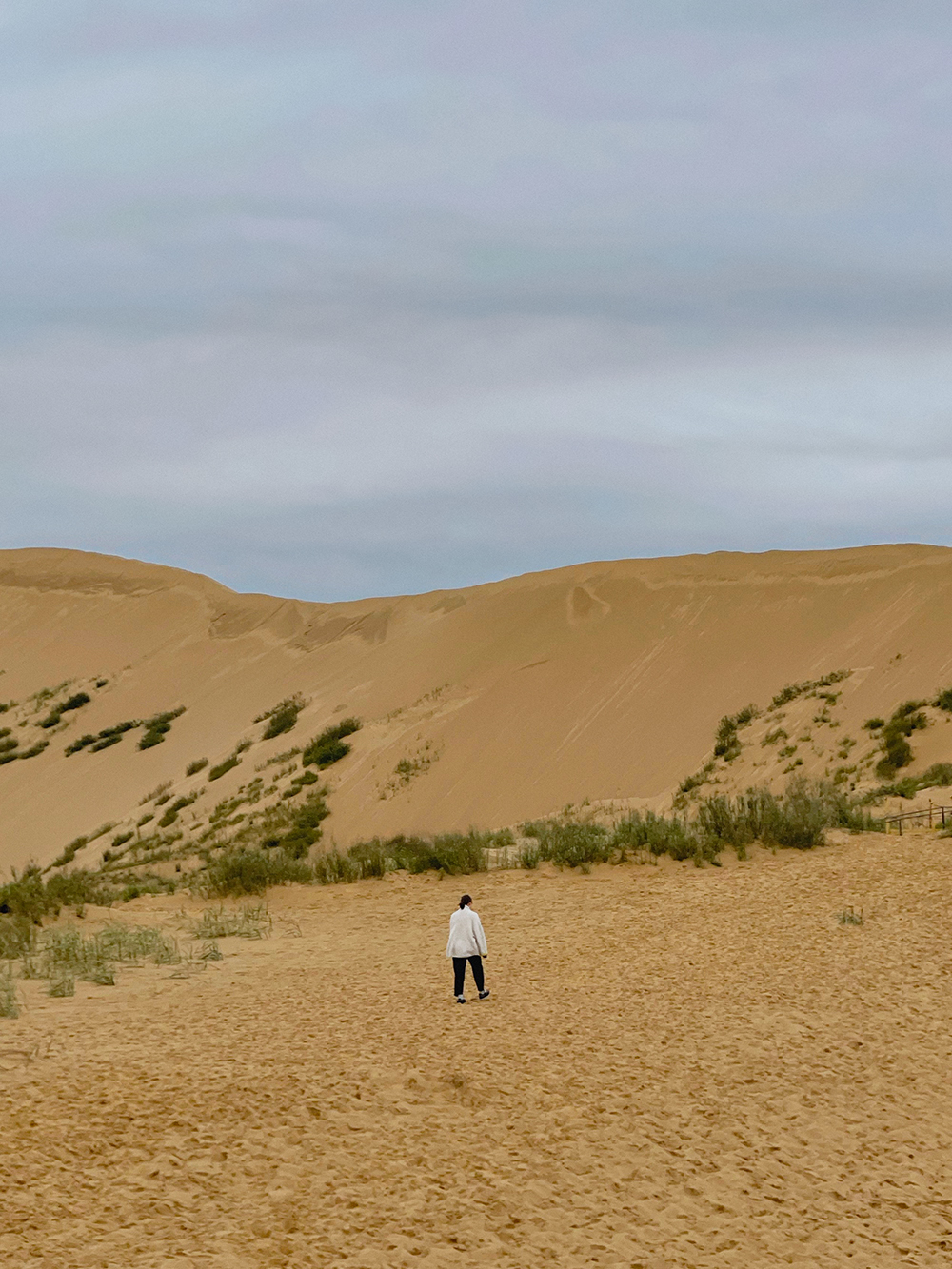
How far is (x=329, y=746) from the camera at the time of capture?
4138 cm

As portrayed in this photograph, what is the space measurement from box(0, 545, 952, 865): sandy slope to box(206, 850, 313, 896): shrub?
14.1m

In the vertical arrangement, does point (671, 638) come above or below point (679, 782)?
above

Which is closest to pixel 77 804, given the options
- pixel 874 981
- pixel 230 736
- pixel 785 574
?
pixel 230 736

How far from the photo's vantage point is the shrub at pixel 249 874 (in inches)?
771

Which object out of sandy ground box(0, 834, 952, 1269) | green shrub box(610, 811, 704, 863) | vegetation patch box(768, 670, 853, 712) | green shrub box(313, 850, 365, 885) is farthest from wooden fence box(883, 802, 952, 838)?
vegetation patch box(768, 670, 853, 712)

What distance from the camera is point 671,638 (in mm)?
44188

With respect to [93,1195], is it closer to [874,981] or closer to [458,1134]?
[458,1134]

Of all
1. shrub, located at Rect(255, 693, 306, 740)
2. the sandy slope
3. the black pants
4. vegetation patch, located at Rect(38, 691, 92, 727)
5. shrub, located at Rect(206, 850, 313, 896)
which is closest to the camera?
the black pants

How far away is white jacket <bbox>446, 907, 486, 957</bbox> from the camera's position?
465 inches

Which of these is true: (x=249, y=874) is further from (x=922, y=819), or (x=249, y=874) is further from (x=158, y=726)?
(x=158, y=726)

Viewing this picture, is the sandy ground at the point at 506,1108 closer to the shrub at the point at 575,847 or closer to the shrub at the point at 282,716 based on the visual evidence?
the shrub at the point at 575,847

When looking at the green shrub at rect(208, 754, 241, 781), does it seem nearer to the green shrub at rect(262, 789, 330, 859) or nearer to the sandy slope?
the sandy slope

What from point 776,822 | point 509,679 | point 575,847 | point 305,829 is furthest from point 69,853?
point 776,822

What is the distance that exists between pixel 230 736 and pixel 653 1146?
43.3 meters
